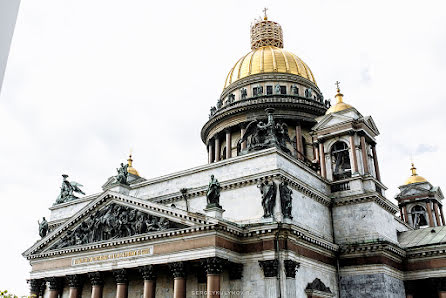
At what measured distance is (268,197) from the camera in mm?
25094

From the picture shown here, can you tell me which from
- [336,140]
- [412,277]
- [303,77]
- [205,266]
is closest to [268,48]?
[303,77]

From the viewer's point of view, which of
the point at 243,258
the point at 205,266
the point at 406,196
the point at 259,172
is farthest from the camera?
the point at 406,196

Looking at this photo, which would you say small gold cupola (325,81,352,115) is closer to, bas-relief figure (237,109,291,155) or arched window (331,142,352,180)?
arched window (331,142,352,180)

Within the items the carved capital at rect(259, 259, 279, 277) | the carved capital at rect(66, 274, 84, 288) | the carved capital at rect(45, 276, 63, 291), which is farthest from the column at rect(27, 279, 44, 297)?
the carved capital at rect(259, 259, 279, 277)

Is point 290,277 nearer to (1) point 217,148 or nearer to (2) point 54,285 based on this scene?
(2) point 54,285

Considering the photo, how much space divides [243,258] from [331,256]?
22.7ft

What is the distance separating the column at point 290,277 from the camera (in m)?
22.9

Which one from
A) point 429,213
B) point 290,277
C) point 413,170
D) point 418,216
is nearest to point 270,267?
point 290,277

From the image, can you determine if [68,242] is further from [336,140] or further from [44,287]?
[336,140]

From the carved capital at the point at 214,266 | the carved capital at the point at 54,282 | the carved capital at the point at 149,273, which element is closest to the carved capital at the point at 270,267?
the carved capital at the point at 214,266

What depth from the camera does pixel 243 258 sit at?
24.4m

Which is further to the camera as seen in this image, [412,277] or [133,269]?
[412,277]

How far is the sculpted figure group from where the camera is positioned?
83.2ft

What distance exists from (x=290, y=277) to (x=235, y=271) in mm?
2968
